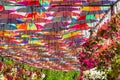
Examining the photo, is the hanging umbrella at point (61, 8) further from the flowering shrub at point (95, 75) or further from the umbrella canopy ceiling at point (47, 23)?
the flowering shrub at point (95, 75)

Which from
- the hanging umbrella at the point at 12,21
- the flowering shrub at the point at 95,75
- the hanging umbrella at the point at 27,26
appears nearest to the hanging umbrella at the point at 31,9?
the hanging umbrella at the point at 12,21

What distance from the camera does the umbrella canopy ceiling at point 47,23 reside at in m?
11.3

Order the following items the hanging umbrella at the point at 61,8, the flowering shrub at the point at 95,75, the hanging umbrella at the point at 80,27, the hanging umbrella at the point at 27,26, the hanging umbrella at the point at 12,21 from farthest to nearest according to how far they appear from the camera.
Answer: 1. the hanging umbrella at the point at 80,27
2. the hanging umbrella at the point at 27,26
3. the hanging umbrella at the point at 12,21
4. the hanging umbrella at the point at 61,8
5. the flowering shrub at the point at 95,75

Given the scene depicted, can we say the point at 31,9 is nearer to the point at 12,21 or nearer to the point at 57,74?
the point at 12,21

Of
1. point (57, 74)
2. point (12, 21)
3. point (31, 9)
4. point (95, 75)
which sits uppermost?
Answer: point (31, 9)

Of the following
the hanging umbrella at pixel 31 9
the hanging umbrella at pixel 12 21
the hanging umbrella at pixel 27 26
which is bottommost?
Result: the hanging umbrella at pixel 27 26

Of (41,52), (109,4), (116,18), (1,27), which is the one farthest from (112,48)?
(41,52)

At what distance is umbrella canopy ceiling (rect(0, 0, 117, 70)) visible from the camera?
11.3 meters

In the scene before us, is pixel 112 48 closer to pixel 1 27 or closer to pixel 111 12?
pixel 111 12

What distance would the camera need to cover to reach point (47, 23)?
12.1 meters

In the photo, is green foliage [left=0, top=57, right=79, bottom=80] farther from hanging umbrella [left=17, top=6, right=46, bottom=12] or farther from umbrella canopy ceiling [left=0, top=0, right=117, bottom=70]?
hanging umbrella [left=17, top=6, right=46, bottom=12]

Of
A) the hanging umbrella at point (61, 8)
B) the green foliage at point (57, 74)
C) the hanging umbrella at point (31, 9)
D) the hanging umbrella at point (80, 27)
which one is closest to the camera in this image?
the hanging umbrella at point (61, 8)

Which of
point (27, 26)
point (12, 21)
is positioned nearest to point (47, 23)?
point (27, 26)

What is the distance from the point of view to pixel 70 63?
16859mm
